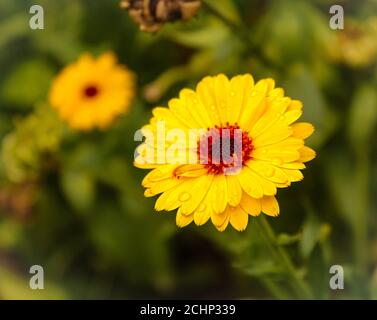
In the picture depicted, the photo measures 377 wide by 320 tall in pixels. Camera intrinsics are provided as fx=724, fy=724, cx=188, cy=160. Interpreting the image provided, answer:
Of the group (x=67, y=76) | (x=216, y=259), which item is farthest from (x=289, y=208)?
(x=67, y=76)

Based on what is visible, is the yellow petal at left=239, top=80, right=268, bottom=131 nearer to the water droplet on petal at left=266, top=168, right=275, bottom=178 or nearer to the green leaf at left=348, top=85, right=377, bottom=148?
the water droplet on petal at left=266, top=168, right=275, bottom=178

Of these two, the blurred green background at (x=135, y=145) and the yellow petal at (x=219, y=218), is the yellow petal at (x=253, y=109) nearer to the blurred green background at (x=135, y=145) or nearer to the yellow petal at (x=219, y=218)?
the yellow petal at (x=219, y=218)

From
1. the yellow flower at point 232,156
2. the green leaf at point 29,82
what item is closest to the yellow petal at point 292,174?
the yellow flower at point 232,156

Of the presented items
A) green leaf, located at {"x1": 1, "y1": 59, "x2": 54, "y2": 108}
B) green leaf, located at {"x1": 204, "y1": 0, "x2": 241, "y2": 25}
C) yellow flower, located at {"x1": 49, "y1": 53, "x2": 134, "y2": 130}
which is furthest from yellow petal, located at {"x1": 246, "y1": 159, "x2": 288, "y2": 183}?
green leaf, located at {"x1": 1, "y1": 59, "x2": 54, "y2": 108}

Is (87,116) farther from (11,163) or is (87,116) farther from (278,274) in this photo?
(278,274)

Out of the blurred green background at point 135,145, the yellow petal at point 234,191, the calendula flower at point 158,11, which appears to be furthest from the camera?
the blurred green background at point 135,145

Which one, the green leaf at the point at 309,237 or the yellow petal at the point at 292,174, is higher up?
the yellow petal at the point at 292,174
